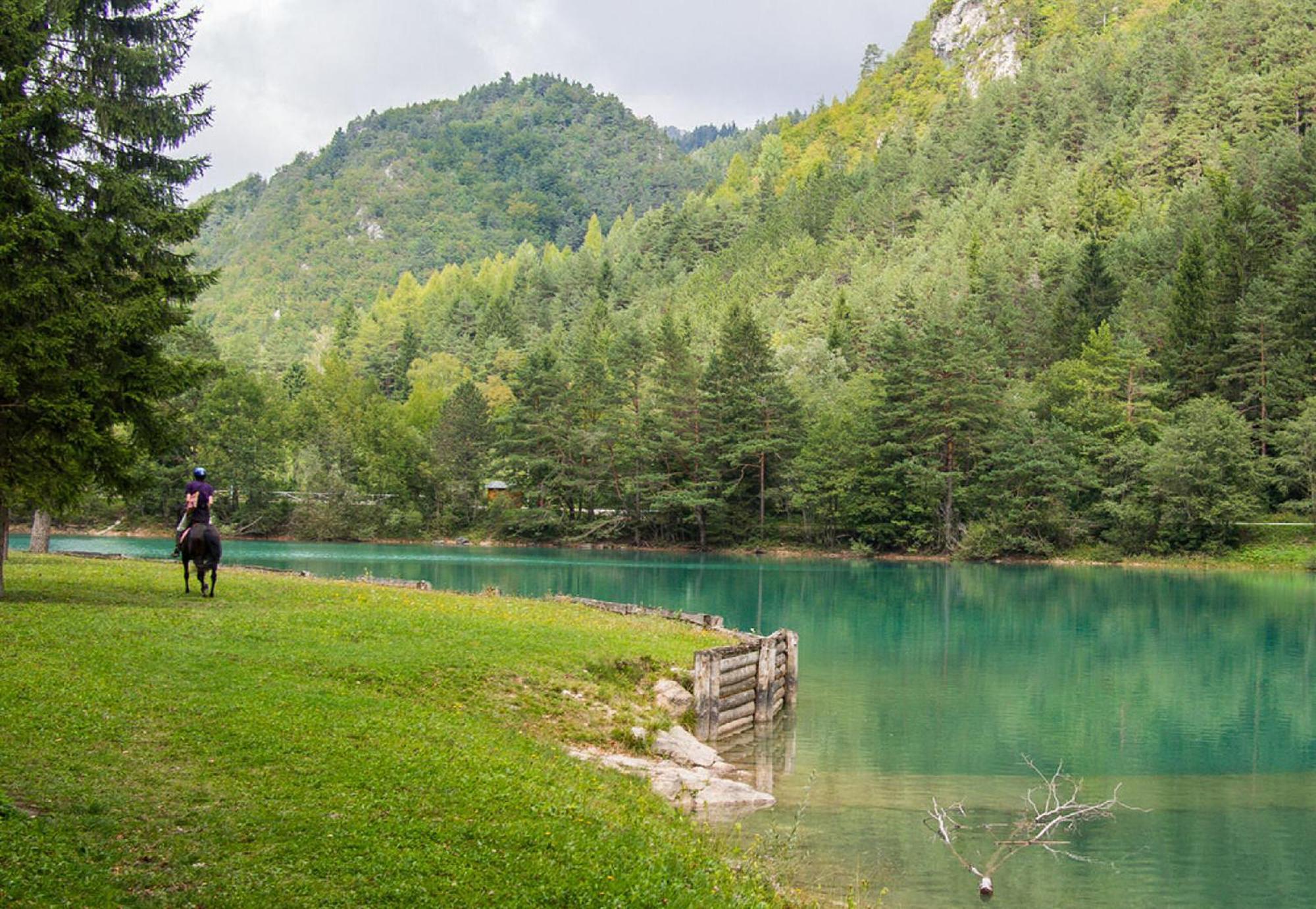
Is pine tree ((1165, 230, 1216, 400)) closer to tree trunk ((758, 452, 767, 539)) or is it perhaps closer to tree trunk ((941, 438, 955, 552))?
tree trunk ((941, 438, 955, 552))

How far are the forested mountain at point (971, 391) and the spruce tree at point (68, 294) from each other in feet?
228

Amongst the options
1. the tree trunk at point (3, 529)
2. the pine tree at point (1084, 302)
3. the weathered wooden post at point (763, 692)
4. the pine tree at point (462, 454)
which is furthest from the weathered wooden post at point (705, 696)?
the pine tree at point (1084, 302)

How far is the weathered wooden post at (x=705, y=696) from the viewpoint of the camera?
74.4ft

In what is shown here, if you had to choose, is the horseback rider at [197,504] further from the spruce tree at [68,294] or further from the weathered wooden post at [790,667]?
the weathered wooden post at [790,667]

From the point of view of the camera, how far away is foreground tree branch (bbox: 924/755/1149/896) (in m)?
16.0

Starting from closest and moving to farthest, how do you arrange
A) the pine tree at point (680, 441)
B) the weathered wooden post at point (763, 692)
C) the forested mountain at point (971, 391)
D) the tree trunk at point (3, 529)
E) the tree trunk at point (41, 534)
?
the tree trunk at point (3, 529)
the weathered wooden post at point (763, 692)
the tree trunk at point (41, 534)
the forested mountain at point (971, 391)
the pine tree at point (680, 441)

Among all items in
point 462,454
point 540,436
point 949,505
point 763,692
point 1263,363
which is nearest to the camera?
point 763,692

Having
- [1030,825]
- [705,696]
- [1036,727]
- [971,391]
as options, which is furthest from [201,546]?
[971,391]

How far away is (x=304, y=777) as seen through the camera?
38.9ft

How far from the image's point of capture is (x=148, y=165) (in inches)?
1378

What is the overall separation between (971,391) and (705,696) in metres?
71.8

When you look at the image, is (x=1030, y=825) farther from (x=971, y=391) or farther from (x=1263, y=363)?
(x=1263, y=363)

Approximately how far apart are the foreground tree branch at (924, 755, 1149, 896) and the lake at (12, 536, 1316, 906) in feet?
0.66

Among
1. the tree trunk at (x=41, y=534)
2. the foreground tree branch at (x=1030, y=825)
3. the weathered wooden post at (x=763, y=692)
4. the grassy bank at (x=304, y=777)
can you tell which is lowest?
the foreground tree branch at (x=1030, y=825)
